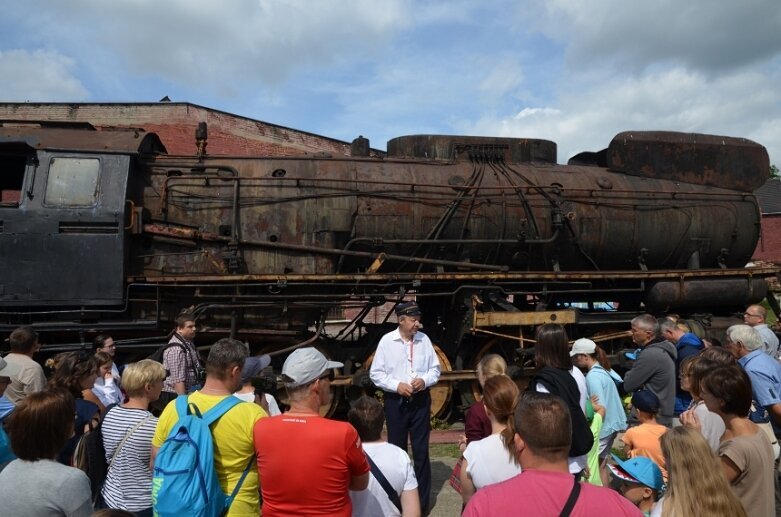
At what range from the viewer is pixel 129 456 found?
3.30 metres

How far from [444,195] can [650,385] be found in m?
4.39

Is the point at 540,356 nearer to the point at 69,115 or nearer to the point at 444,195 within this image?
the point at 444,195

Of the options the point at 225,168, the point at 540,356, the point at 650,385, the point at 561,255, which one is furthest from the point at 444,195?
the point at 540,356

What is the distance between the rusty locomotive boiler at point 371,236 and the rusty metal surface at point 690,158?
27 millimetres

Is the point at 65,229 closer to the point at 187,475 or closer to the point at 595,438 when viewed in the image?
the point at 187,475

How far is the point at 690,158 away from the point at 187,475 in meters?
10.0

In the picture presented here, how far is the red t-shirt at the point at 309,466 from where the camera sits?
2.76 metres

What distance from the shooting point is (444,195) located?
8.82 meters

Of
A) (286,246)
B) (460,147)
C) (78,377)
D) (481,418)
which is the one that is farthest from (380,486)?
(460,147)

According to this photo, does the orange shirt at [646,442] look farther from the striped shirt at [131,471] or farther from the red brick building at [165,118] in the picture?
the red brick building at [165,118]

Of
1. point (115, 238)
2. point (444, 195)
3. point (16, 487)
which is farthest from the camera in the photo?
point (444, 195)

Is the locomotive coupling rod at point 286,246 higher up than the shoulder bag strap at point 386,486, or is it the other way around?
the locomotive coupling rod at point 286,246

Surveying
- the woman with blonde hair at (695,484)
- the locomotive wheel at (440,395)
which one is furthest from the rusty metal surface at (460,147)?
the woman with blonde hair at (695,484)

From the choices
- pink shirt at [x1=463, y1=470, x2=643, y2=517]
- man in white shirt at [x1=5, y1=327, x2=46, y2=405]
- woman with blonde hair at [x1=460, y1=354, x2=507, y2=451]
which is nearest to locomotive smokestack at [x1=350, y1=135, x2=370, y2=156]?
man in white shirt at [x1=5, y1=327, x2=46, y2=405]
